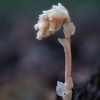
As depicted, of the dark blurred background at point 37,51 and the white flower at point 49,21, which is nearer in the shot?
the white flower at point 49,21

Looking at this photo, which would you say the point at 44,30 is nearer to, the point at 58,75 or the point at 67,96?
the point at 67,96

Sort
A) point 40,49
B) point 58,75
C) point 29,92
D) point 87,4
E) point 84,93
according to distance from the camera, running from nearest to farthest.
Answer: point 84,93
point 29,92
point 58,75
point 40,49
point 87,4

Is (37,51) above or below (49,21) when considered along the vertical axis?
above

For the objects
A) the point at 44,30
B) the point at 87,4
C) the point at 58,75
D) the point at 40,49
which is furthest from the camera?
the point at 87,4

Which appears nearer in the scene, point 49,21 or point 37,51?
point 49,21

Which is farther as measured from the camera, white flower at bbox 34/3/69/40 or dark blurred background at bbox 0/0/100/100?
dark blurred background at bbox 0/0/100/100

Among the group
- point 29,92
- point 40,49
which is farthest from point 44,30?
point 40,49

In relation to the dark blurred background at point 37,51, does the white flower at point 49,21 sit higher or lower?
lower

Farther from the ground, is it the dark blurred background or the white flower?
the dark blurred background
